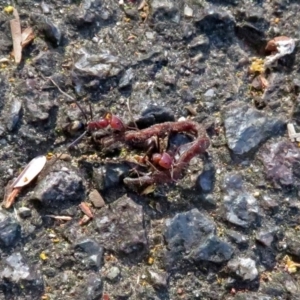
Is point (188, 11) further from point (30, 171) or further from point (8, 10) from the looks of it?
point (30, 171)

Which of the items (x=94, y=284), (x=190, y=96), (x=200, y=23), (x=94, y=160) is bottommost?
(x=94, y=284)

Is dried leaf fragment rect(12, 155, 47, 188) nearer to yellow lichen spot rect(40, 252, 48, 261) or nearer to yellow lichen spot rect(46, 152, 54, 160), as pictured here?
yellow lichen spot rect(46, 152, 54, 160)

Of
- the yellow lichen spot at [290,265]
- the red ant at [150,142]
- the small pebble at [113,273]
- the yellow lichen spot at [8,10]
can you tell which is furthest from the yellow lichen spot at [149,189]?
the yellow lichen spot at [8,10]

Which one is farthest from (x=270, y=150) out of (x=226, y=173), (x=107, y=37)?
(x=107, y=37)

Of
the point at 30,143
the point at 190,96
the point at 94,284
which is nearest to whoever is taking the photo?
the point at 94,284

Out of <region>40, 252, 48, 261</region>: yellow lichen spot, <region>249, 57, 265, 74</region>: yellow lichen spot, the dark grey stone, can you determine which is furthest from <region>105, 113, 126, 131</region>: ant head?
<region>249, 57, 265, 74</region>: yellow lichen spot

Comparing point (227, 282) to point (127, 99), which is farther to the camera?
point (127, 99)

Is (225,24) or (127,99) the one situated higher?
(225,24)

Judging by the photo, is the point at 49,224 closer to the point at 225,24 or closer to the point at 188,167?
the point at 188,167
